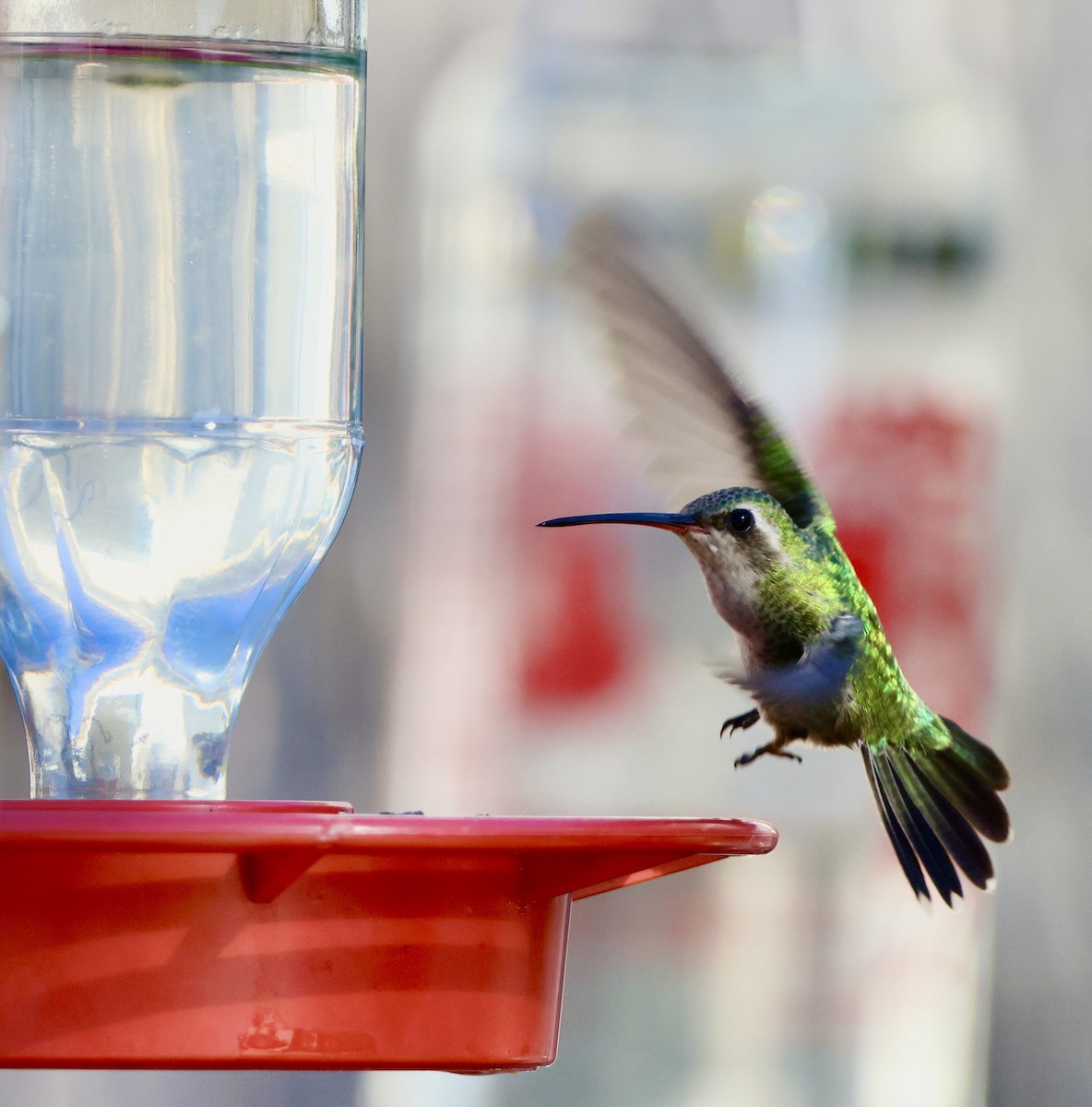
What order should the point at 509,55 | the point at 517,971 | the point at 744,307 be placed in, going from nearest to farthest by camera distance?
the point at 517,971, the point at 509,55, the point at 744,307

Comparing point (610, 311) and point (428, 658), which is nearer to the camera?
point (610, 311)

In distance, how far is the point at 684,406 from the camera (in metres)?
1.87

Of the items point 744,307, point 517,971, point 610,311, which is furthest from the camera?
point 744,307

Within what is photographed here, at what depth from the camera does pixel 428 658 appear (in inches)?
128

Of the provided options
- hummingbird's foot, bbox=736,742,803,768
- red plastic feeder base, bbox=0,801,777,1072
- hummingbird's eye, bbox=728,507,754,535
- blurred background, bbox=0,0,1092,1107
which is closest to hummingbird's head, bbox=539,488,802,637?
hummingbird's eye, bbox=728,507,754,535

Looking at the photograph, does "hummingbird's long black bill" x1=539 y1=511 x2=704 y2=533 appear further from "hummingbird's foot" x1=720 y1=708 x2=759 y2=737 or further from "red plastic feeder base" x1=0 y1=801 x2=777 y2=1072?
"red plastic feeder base" x1=0 y1=801 x2=777 y2=1072

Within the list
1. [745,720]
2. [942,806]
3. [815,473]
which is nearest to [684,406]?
[745,720]

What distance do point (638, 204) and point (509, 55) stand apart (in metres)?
0.32

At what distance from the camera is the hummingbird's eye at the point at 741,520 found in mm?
1722

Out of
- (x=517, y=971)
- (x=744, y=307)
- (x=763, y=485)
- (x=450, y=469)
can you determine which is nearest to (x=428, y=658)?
(x=450, y=469)

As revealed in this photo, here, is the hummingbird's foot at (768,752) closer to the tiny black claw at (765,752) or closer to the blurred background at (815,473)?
the tiny black claw at (765,752)

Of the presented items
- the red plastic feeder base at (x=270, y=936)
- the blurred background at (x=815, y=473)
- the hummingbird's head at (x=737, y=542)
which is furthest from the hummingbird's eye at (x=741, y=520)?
the blurred background at (x=815, y=473)

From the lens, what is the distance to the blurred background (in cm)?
322

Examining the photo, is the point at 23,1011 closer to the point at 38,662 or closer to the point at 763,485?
the point at 38,662
